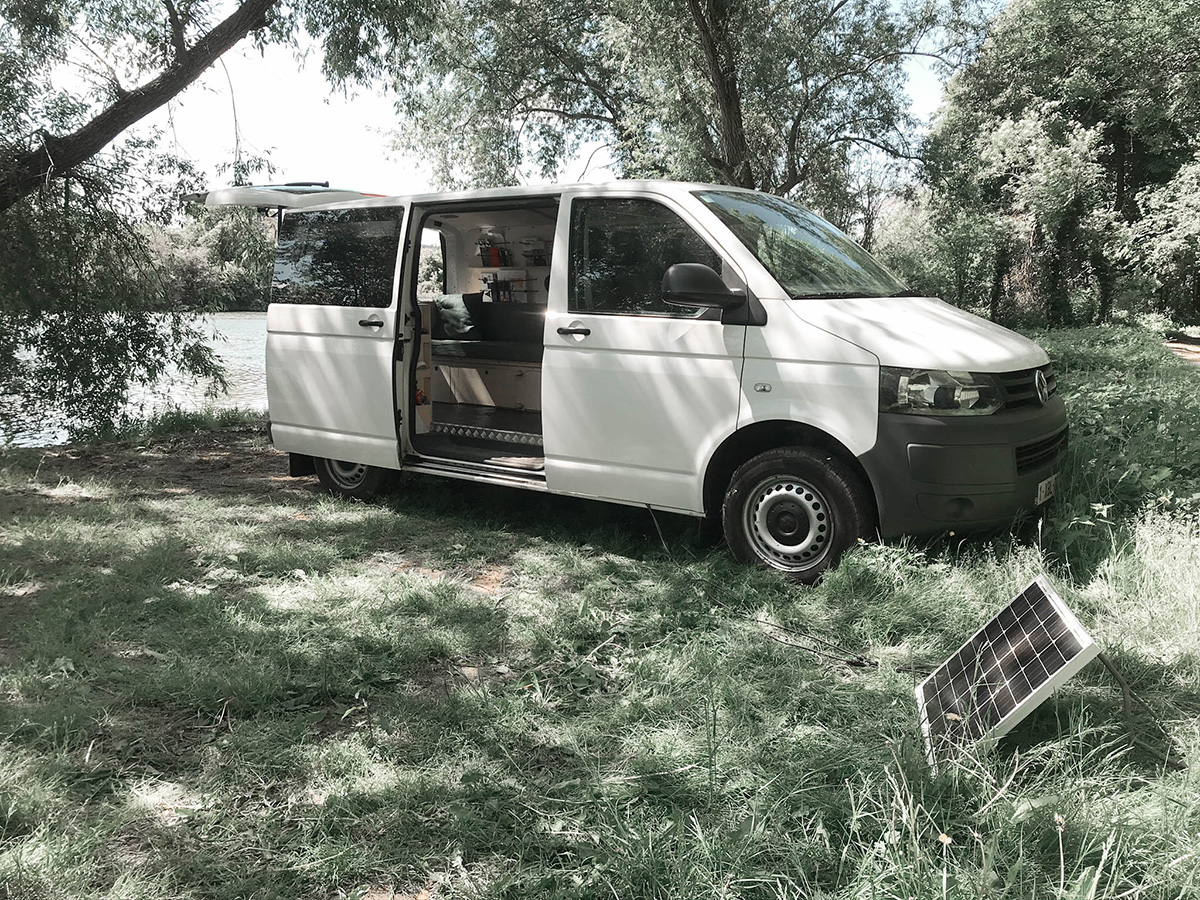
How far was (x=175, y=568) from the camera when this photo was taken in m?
5.04

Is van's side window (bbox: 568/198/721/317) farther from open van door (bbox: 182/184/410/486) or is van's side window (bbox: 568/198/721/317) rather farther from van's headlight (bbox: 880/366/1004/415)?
open van door (bbox: 182/184/410/486)

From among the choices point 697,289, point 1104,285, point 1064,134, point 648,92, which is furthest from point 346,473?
point 1104,285

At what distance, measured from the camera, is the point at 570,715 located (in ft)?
11.1

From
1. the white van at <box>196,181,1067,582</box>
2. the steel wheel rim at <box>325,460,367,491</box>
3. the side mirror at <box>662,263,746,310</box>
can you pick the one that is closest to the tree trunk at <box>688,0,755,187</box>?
the white van at <box>196,181,1067,582</box>

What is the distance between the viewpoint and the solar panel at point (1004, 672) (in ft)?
9.04

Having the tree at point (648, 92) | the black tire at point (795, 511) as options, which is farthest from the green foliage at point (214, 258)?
the black tire at point (795, 511)

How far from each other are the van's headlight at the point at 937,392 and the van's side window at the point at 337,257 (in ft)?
11.1

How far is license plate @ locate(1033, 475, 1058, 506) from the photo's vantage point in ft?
15.0

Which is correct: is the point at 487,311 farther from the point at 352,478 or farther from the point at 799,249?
the point at 799,249

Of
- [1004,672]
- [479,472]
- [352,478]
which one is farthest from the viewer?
[352,478]

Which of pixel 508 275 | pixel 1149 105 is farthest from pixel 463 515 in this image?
pixel 1149 105

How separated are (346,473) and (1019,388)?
15.2 ft

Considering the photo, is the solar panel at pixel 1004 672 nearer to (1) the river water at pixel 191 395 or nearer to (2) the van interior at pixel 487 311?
(2) the van interior at pixel 487 311

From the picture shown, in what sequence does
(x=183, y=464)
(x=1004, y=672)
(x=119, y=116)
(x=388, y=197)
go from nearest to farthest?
(x=1004, y=672), (x=388, y=197), (x=183, y=464), (x=119, y=116)
